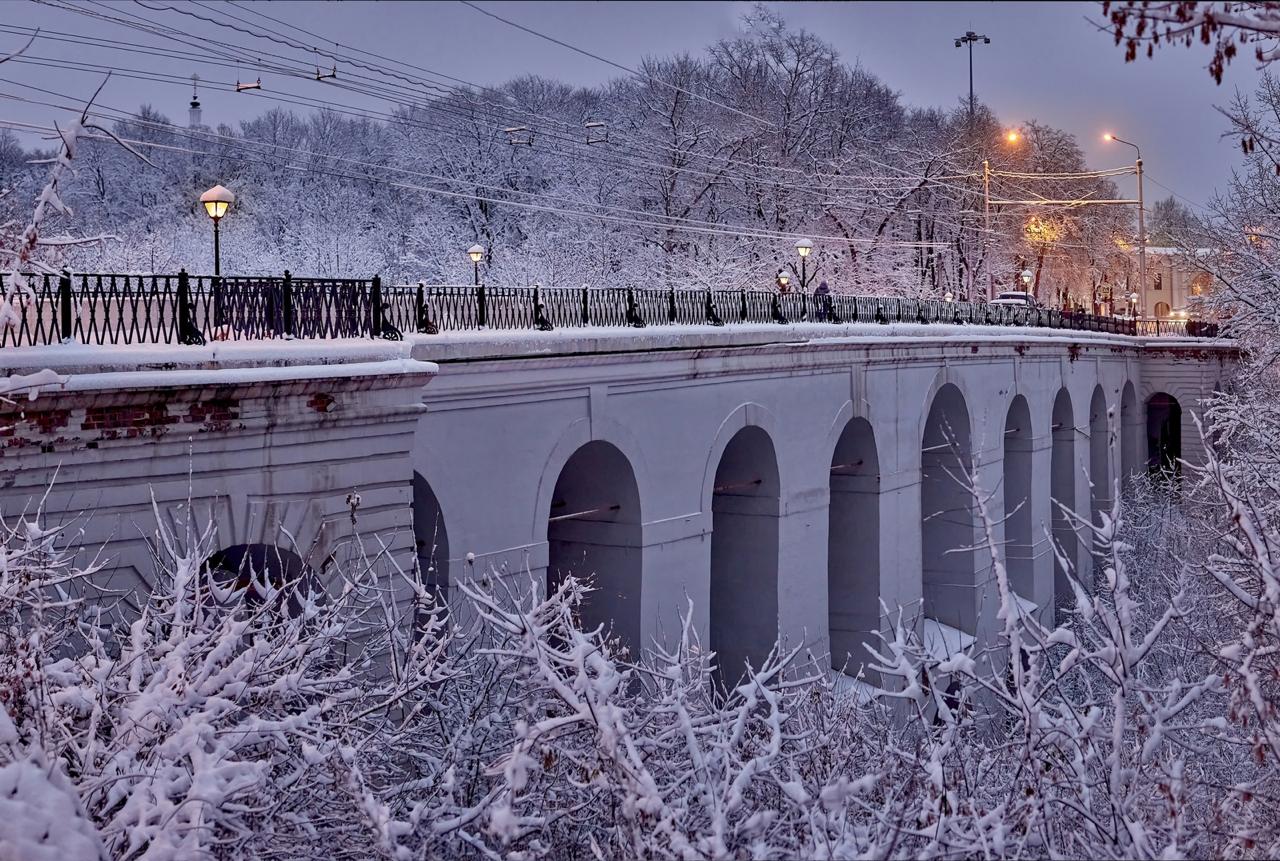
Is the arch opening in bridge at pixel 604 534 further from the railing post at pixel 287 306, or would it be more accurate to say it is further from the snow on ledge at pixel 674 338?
the railing post at pixel 287 306

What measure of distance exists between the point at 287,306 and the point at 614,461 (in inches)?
253

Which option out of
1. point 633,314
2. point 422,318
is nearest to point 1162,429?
point 633,314

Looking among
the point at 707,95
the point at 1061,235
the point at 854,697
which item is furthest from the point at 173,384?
the point at 1061,235

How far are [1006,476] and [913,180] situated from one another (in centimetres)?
1044

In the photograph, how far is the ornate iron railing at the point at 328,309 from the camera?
980 centimetres

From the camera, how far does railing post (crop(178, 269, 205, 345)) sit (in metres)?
10.2

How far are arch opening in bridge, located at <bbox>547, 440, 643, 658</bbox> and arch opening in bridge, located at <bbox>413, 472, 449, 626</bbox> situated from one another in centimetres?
274

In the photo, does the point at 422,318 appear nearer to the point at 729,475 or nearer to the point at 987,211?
the point at 729,475

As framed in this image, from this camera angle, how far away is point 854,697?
9.20 metres

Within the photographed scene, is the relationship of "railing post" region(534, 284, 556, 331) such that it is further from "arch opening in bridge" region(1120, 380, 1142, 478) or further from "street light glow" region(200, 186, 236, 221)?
"arch opening in bridge" region(1120, 380, 1142, 478)

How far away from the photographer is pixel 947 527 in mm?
28391

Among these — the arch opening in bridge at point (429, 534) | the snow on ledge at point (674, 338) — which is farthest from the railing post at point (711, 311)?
the arch opening in bridge at point (429, 534)

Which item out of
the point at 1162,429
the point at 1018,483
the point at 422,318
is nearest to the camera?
the point at 422,318

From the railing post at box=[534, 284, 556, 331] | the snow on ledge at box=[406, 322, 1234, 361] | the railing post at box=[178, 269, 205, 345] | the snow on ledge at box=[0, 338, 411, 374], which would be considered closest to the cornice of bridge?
the snow on ledge at box=[406, 322, 1234, 361]
